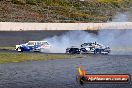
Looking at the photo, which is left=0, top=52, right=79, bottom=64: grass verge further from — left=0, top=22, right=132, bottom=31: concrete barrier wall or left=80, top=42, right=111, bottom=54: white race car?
left=0, top=22, right=132, bottom=31: concrete barrier wall

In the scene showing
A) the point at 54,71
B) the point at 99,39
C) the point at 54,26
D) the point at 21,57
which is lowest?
the point at 54,71

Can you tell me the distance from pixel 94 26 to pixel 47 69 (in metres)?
31.6

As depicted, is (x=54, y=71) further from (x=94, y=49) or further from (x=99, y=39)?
(x=99, y=39)

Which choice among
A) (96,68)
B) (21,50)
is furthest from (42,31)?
(96,68)

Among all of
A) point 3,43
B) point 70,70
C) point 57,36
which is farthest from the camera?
point 57,36

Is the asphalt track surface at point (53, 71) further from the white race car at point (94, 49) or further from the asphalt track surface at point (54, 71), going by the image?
the white race car at point (94, 49)

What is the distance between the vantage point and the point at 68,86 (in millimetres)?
24344

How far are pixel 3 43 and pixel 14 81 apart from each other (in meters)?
25.3

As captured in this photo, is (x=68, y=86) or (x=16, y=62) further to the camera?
(x=16, y=62)

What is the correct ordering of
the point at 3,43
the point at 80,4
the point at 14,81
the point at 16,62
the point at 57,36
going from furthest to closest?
1. the point at 80,4
2. the point at 57,36
3. the point at 3,43
4. the point at 16,62
5. the point at 14,81

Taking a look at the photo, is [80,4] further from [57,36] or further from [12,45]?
[12,45]

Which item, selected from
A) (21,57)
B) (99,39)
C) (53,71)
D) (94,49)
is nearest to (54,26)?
(99,39)

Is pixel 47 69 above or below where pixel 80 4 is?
below

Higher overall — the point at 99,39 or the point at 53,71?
the point at 99,39
